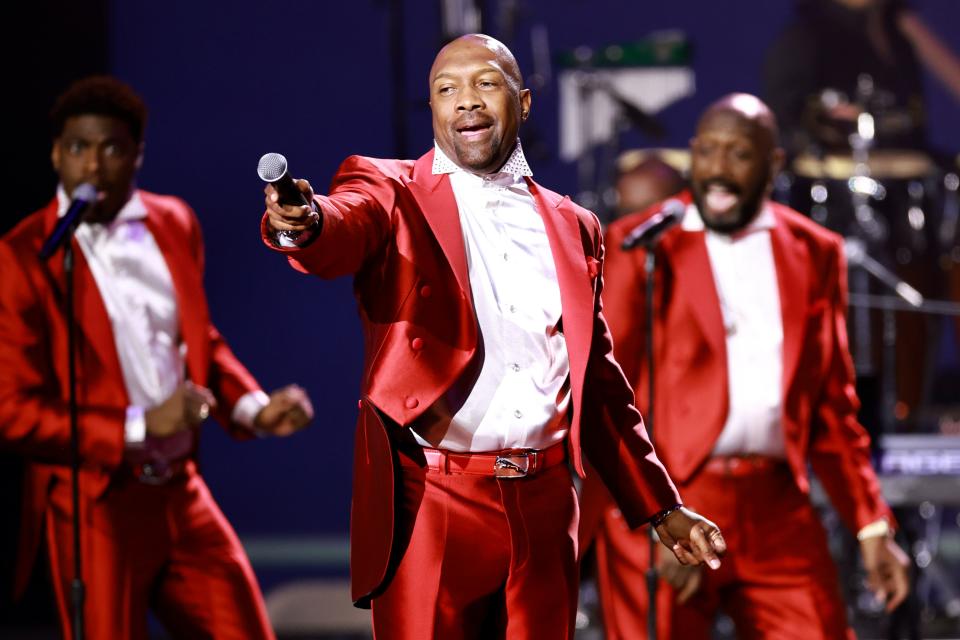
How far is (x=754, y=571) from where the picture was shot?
398cm

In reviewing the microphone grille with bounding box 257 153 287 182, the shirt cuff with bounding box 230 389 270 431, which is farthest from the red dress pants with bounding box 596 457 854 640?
the microphone grille with bounding box 257 153 287 182

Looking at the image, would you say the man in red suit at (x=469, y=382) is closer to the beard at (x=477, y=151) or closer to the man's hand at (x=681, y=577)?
the beard at (x=477, y=151)

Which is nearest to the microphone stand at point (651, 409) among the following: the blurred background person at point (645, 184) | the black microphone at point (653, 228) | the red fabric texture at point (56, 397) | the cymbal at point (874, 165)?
the black microphone at point (653, 228)

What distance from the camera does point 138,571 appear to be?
383 cm

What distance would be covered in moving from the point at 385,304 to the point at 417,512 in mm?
425

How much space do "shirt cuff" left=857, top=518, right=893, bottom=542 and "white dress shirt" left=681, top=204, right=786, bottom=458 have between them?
0.36 meters

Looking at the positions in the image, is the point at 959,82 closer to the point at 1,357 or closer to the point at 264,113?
the point at 264,113

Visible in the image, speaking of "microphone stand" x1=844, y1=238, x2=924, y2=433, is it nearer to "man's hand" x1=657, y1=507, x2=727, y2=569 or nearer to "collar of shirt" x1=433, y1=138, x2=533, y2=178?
"man's hand" x1=657, y1=507, x2=727, y2=569

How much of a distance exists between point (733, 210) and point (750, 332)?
0.40 meters

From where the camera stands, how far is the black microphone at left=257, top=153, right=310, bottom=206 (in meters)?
2.13

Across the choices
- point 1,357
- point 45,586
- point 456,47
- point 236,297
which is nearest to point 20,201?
point 236,297

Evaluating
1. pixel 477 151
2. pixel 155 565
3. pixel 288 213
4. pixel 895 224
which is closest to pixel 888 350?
pixel 895 224

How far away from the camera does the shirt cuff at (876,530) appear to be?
415 centimetres

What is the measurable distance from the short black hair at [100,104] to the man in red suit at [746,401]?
5.00 ft
